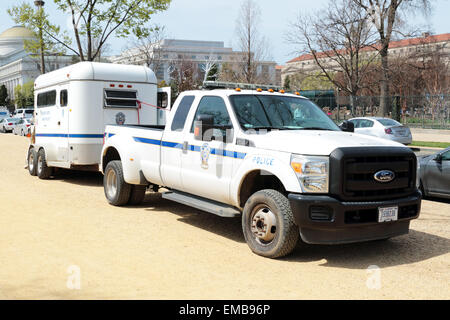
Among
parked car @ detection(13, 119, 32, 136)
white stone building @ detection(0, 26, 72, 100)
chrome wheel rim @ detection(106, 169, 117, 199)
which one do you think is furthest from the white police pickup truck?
white stone building @ detection(0, 26, 72, 100)

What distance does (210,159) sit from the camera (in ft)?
23.8

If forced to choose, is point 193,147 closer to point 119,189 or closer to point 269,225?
point 269,225

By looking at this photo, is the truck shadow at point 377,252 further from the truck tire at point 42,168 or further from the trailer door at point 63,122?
the truck tire at point 42,168

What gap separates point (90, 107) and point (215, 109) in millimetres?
5676

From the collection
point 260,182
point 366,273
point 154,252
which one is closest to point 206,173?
point 260,182

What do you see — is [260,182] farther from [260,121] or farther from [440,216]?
[440,216]

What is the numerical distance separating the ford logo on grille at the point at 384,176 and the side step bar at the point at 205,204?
184 cm

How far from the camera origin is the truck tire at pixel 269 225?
609cm

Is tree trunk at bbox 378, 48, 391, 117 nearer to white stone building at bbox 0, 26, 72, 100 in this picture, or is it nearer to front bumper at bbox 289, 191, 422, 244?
front bumper at bbox 289, 191, 422, 244

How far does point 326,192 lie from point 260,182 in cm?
124

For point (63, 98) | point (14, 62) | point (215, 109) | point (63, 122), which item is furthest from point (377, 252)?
point (14, 62)

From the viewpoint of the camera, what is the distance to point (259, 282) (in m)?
5.39

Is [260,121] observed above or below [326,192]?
above

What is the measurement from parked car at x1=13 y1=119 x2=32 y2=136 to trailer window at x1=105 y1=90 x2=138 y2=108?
27.1 meters
